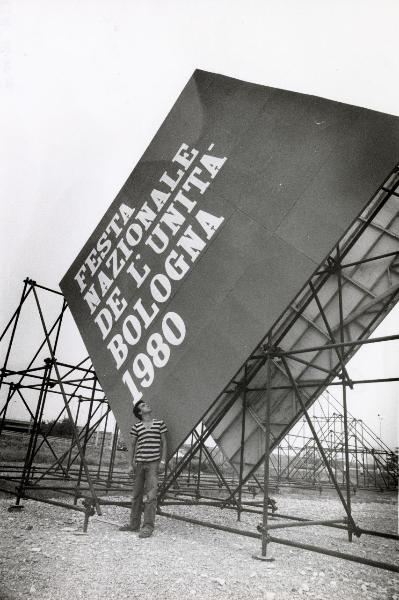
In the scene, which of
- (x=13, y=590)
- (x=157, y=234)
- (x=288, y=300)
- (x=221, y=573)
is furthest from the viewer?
(x=157, y=234)

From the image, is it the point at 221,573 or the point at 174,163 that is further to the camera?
the point at 174,163

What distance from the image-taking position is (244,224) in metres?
5.09

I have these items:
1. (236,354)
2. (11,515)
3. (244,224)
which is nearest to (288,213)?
(244,224)

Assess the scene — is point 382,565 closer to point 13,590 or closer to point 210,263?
point 13,590

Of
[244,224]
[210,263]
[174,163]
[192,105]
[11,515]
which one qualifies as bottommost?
[11,515]

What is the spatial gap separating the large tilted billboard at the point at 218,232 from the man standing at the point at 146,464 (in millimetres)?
261

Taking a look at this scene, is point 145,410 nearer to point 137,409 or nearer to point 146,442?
point 137,409

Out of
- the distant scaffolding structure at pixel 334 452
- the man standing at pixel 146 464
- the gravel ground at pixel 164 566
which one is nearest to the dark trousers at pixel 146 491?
the man standing at pixel 146 464

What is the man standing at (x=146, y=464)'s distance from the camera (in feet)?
17.9

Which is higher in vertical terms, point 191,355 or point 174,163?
point 174,163

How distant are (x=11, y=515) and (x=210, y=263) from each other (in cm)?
486

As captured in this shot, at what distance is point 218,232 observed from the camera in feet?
17.2

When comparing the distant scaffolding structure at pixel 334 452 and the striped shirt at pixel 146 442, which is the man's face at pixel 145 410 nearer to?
the striped shirt at pixel 146 442

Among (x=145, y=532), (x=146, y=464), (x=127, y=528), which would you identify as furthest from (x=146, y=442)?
(x=127, y=528)
